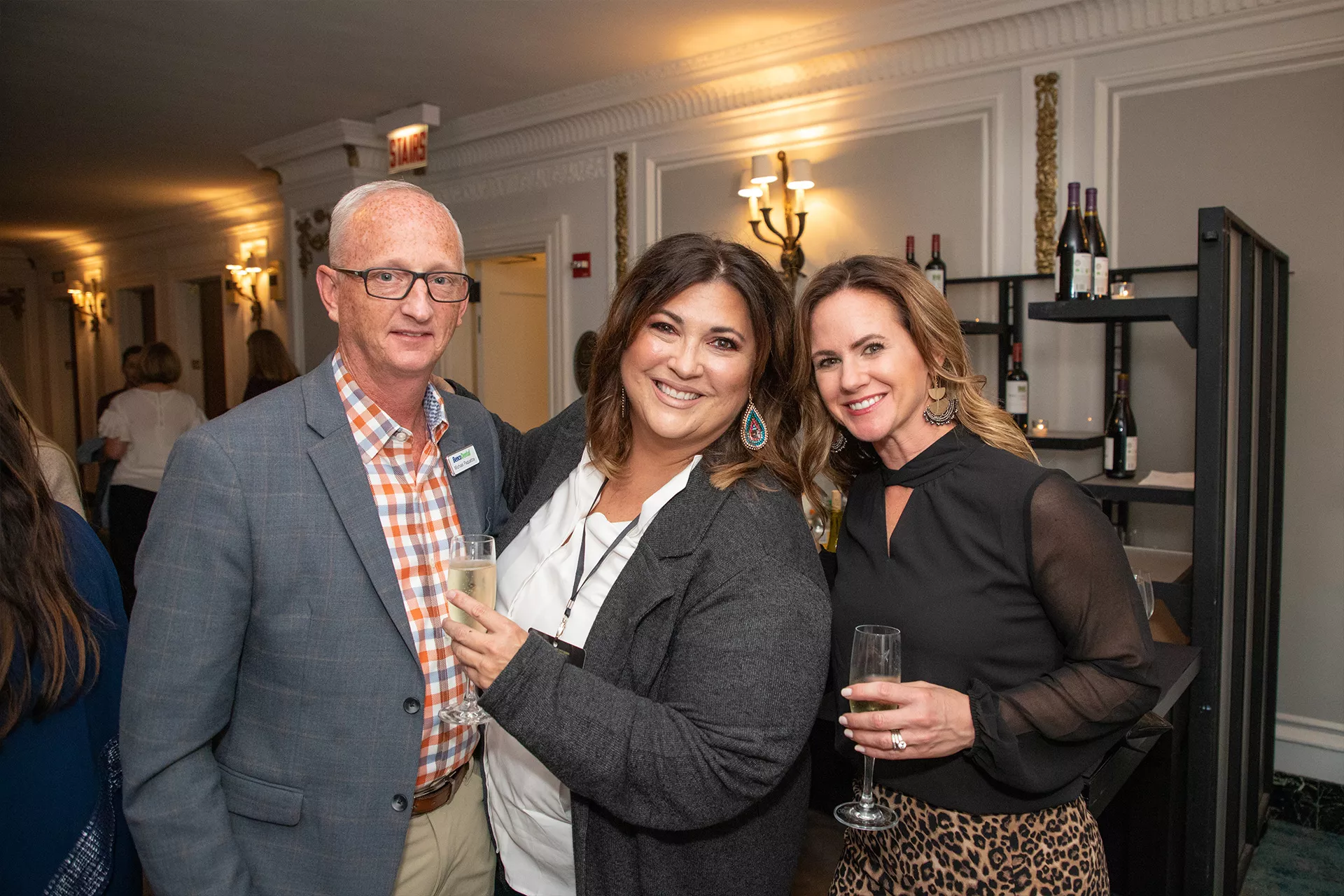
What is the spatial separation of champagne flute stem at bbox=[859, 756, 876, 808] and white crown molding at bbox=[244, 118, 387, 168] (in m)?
6.09

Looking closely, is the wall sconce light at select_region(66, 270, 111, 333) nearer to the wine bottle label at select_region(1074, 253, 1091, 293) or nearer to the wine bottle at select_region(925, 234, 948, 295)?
the wine bottle at select_region(925, 234, 948, 295)

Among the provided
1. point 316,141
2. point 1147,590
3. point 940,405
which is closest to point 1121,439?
point 1147,590

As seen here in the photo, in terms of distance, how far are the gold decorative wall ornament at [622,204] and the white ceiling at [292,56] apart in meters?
0.50

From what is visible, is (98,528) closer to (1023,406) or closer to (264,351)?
(264,351)

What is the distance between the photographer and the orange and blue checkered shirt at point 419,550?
1.43 m

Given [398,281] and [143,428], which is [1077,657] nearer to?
[398,281]

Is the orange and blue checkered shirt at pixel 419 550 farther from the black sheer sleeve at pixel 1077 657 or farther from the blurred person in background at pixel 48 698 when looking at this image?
the black sheer sleeve at pixel 1077 657

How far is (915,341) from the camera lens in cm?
158

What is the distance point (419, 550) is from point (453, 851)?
19.9 inches

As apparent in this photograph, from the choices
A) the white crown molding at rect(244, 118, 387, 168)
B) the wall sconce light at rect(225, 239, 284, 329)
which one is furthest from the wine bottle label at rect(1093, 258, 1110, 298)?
the wall sconce light at rect(225, 239, 284, 329)

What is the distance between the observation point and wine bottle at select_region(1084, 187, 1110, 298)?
2996 millimetres

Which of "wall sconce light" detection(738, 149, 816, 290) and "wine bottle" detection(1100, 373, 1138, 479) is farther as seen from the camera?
"wall sconce light" detection(738, 149, 816, 290)

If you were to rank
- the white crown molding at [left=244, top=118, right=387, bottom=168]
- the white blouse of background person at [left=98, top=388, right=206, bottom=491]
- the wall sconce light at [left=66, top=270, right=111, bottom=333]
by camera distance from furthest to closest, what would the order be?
the wall sconce light at [left=66, top=270, right=111, bottom=333]
the white crown molding at [left=244, top=118, right=387, bottom=168]
the white blouse of background person at [left=98, top=388, right=206, bottom=491]

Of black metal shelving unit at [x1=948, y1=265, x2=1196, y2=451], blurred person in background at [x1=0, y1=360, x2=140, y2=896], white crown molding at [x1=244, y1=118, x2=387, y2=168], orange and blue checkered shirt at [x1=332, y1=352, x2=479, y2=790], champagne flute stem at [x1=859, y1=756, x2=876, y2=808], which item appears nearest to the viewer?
blurred person in background at [x1=0, y1=360, x2=140, y2=896]
